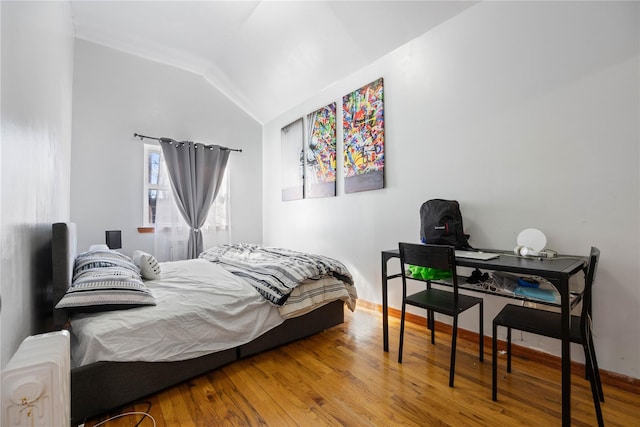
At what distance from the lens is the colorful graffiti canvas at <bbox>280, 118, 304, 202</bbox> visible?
397 centimetres

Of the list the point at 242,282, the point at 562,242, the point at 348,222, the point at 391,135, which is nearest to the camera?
the point at 562,242

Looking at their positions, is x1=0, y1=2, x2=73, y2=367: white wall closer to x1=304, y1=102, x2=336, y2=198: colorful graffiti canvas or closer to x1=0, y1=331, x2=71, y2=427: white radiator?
x1=0, y1=331, x2=71, y2=427: white radiator

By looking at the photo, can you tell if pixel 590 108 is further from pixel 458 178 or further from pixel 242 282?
pixel 242 282

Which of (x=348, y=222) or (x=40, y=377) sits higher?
(x=348, y=222)

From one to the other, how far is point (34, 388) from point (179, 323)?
0.79 meters

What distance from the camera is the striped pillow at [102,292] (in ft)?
4.89

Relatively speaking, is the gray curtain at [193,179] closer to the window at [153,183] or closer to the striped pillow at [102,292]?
the window at [153,183]

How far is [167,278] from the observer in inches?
92.2

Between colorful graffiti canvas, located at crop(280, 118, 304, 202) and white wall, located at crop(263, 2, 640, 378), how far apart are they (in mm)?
1347

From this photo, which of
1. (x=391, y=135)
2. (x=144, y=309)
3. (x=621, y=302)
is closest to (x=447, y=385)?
(x=621, y=302)

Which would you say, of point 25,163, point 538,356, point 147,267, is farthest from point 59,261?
point 538,356

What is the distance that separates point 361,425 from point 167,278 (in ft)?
6.06

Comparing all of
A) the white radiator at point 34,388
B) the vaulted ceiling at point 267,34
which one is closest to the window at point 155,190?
the vaulted ceiling at point 267,34

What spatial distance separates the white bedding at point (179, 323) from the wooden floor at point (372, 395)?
0.79ft
